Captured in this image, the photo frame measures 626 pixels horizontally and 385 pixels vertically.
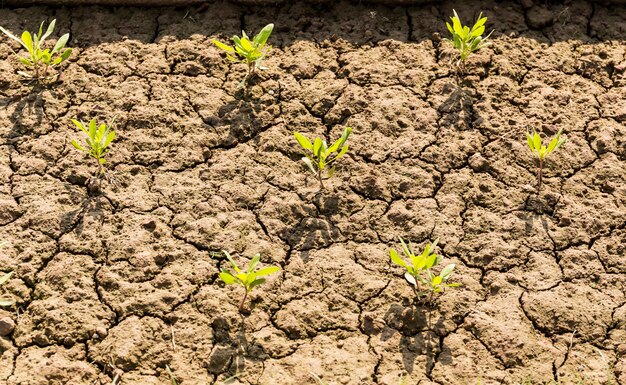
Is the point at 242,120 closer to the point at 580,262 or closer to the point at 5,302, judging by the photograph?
the point at 5,302

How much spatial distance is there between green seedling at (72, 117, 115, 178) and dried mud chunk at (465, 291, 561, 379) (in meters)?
1.88

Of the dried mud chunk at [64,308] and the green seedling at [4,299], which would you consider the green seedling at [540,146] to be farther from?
the green seedling at [4,299]

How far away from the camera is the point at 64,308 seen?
3.50 meters

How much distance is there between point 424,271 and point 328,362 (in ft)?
1.92

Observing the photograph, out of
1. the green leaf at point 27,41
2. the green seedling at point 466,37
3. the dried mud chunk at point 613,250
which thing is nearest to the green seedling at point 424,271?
the dried mud chunk at point 613,250

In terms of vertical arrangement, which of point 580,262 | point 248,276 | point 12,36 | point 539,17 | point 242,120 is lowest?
point 248,276

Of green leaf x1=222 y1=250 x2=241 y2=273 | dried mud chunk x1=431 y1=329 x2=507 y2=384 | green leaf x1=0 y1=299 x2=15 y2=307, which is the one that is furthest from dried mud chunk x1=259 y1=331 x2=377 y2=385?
green leaf x1=0 y1=299 x2=15 y2=307

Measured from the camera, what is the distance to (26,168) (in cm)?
398

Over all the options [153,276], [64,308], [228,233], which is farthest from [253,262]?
[64,308]

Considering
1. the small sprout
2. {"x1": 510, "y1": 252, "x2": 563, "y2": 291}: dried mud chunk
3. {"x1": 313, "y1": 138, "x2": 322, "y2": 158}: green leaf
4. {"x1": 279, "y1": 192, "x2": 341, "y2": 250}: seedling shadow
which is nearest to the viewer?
the small sprout

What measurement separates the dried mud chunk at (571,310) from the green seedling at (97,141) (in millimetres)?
2075

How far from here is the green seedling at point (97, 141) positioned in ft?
12.8

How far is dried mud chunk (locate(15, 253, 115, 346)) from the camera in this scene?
11.3 feet

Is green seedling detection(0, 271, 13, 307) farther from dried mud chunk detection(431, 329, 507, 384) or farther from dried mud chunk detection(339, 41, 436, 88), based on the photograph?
dried mud chunk detection(339, 41, 436, 88)
